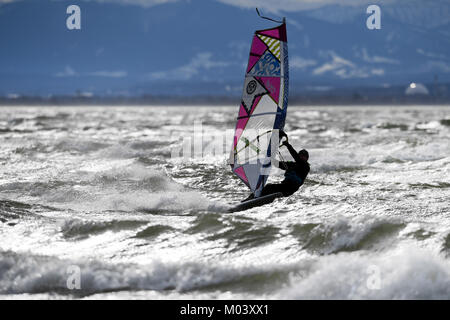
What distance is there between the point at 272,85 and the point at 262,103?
356 mm

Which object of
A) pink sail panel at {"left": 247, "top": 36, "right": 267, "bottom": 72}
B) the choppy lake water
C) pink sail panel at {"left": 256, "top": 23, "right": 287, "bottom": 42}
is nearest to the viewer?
the choppy lake water

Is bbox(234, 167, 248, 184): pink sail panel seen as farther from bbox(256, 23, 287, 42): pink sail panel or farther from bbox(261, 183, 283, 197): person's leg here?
bbox(256, 23, 287, 42): pink sail panel

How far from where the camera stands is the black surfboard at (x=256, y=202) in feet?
32.0

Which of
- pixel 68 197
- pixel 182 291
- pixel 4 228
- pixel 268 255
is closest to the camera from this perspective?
pixel 182 291

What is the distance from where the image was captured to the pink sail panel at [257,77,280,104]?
31.9 feet

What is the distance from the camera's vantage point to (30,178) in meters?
13.5

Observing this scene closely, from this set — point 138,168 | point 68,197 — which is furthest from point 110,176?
point 68,197

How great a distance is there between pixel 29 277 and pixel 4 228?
223cm

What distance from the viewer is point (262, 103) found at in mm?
9836

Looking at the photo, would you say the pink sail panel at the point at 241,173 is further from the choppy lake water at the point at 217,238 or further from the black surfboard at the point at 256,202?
the choppy lake water at the point at 217,238

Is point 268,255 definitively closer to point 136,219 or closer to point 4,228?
point 136,219

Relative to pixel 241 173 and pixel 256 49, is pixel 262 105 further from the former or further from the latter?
pixel 241 173

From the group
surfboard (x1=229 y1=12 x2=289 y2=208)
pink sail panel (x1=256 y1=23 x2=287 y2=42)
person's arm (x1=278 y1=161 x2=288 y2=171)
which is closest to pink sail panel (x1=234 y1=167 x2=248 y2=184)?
surfboard (x1=229 y1=12 x2=289 y2=208)
